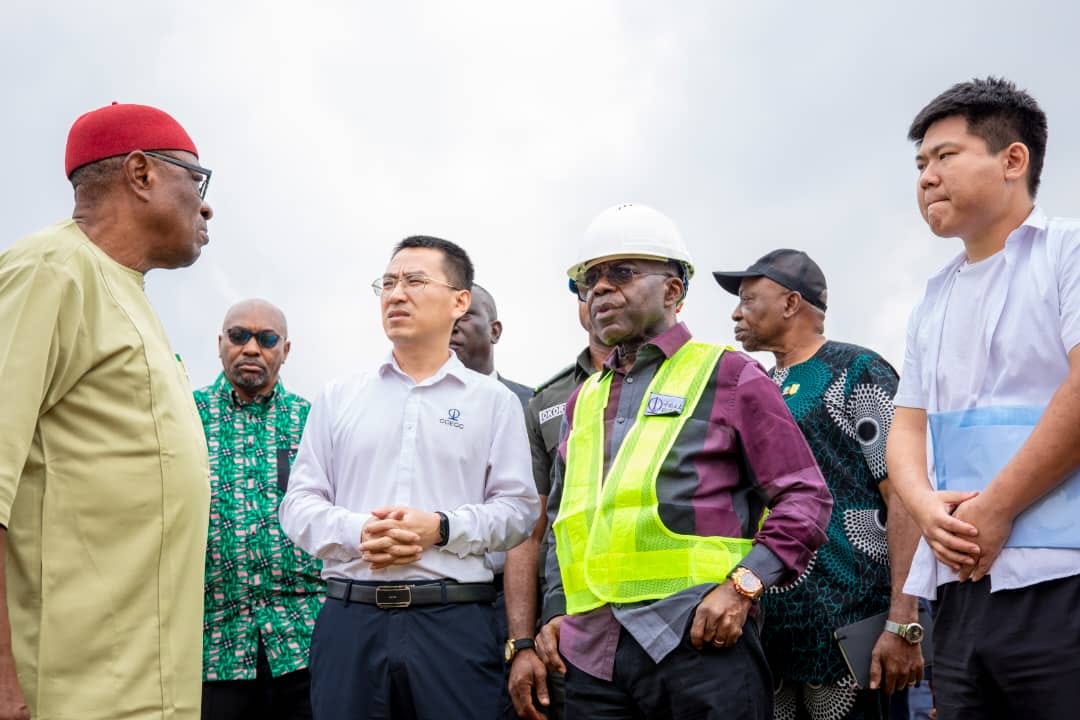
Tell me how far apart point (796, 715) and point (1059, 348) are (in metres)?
2.33

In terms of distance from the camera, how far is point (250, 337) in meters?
6.31

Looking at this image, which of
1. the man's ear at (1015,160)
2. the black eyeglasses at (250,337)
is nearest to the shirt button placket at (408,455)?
the black eyeglasses at (250,337)

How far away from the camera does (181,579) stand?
10.7 ft

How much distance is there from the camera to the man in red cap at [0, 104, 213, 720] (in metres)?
2.91

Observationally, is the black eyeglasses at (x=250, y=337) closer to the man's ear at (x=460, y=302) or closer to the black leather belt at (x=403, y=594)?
the man's ear at (x=460, y=302)

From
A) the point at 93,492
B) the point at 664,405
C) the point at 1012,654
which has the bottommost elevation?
the point at 1012,654

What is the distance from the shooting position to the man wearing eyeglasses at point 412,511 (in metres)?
4.24

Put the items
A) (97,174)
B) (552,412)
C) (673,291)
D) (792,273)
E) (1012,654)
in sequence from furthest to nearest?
(792,273), (552,412), (673,291), (97,174), (1012,654)

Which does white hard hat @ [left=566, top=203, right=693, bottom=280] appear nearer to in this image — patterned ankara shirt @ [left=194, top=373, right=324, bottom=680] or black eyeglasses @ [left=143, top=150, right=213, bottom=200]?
black eyeglasses @ [left=143, top=150, right=213, bottom=200]

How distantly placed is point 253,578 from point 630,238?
8.97 ft

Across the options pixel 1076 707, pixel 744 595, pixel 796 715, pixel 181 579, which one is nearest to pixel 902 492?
pixel 744 595

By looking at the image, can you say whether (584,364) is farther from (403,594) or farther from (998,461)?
(998,461)

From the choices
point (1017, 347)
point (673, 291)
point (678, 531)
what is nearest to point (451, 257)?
point (673, 291)

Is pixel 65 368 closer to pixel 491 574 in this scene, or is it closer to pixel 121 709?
pixel 121 709
